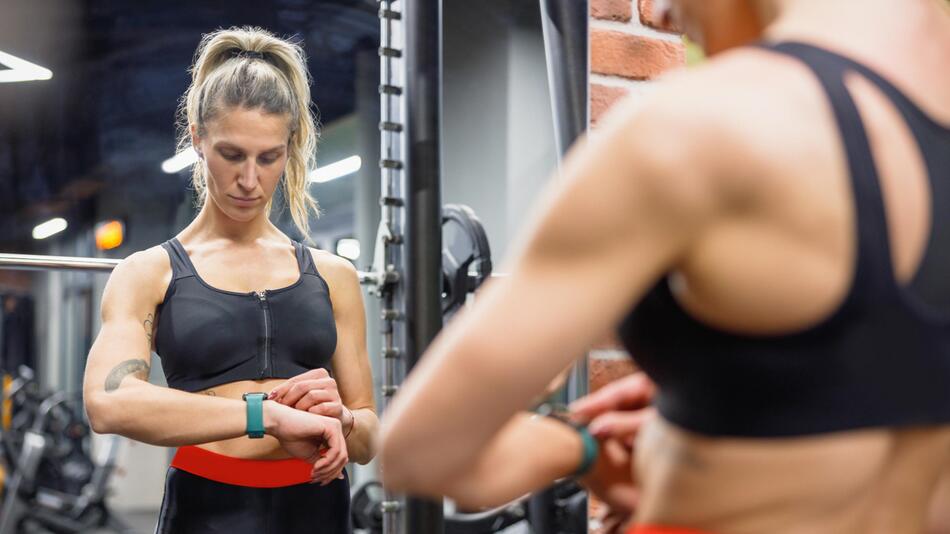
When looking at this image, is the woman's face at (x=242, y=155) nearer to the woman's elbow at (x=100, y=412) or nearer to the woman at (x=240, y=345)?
the woman at (x=240, y=345)

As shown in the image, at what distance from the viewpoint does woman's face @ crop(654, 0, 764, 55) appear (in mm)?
728

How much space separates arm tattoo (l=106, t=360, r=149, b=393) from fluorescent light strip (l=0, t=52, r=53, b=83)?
978 mm

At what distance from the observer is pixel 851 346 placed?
24.0 inches

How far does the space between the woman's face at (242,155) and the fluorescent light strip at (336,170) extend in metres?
0.28

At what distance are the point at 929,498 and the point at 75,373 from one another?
5903 mm

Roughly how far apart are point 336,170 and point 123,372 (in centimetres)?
75

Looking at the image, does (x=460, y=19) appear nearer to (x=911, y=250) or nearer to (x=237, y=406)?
(x=237, y=406)

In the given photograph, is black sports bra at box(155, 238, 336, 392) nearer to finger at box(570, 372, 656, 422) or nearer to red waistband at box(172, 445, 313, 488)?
red waistband at box(172, 445, 313, 488)

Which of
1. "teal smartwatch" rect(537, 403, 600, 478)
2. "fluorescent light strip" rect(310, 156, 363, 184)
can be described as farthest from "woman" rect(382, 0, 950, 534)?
"fluorescent light strip" rect(310, 156, 363, 184)

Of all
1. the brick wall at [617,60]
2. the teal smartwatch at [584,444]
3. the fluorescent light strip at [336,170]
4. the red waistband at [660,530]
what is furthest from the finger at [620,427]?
the fluorescent light strip at [336,170]

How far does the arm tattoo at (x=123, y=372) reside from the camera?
1667mm

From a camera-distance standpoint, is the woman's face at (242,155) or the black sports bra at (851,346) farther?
the woman's face at (242,155)

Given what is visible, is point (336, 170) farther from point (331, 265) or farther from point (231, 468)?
point (231, 468)

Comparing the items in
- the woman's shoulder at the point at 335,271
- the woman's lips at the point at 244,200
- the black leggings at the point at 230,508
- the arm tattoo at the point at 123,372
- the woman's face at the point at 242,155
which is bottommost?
the black leggings at the point at 230,508
